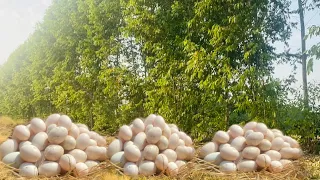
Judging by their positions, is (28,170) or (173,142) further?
(173,142)

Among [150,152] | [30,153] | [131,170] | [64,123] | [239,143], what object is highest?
[64,123]

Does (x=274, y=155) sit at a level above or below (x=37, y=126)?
below

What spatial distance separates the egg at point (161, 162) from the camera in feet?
20.2

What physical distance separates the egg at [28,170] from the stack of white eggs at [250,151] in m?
2.41

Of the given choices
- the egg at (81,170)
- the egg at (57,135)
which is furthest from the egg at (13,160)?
the egg at (81,170)

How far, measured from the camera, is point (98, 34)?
1688cm

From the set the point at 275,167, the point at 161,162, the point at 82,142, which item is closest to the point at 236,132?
the point at 275,167

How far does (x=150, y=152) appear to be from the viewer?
20.2 feet

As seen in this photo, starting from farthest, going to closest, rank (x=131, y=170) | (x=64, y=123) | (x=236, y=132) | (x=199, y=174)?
1. (x=236, y=132)
2. (x=64, y=123)
3. (x=131, y=170)
4. (x=199, y=174)

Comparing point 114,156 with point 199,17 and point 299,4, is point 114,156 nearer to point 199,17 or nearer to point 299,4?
point 199,17

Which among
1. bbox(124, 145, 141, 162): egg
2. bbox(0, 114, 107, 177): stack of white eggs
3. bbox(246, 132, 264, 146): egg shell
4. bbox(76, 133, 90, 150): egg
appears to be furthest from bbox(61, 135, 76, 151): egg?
bbox(246, 132, 264, 146): egg shell

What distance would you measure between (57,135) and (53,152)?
0.24 metres

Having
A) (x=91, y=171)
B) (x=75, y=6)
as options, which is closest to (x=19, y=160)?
(x=91, y=171)

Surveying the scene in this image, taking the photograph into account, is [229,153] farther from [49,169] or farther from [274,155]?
[49,169]
